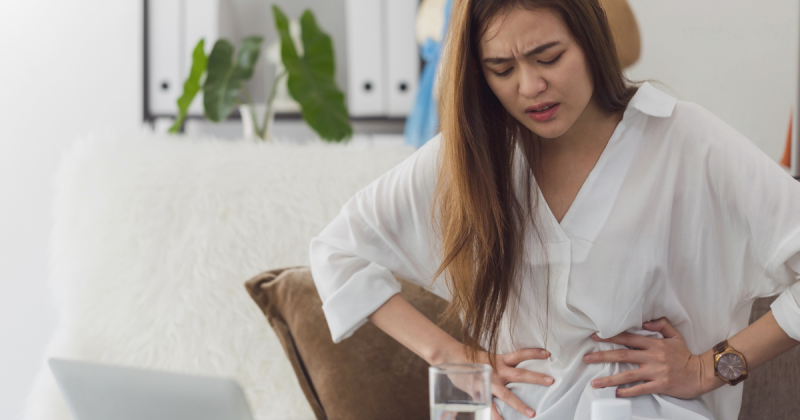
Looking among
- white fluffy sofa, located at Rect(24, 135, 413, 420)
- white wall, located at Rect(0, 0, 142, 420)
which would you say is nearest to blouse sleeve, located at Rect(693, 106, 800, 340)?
white fluffy sofa, located at Rect(24, 135, 413, 420)

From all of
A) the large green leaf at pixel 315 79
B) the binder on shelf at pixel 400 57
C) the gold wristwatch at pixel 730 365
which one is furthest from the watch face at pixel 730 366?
the binder on shelf at pixel 400 57

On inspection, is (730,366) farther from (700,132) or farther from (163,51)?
(163,51)

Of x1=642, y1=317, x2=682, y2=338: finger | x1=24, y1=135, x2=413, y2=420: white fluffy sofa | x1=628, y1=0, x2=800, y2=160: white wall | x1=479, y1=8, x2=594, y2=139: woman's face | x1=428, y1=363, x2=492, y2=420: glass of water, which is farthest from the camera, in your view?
x1=628, y1=0, x2=800, y2=160: white wall

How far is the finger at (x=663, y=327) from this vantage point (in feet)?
3.27

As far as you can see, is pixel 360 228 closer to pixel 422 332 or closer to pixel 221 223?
pixel 422 332

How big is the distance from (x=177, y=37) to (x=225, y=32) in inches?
7.1

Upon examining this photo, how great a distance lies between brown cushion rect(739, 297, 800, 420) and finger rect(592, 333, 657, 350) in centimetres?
38

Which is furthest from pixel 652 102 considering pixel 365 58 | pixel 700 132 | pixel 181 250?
pixel 365 58

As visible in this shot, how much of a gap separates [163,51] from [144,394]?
192 cm

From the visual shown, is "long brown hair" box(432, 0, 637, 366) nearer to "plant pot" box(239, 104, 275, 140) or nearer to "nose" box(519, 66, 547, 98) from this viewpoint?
"nose" box(519, 66, 547, 98)

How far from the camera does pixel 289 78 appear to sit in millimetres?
2113

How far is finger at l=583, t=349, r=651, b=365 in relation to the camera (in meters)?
0.96

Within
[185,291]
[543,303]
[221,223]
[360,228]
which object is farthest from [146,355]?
[543,303]

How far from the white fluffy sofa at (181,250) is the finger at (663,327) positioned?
0.78 metres
